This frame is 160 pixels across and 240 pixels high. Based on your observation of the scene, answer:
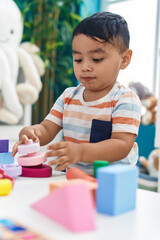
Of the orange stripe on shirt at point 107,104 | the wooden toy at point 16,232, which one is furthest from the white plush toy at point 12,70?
the wooden toy at point 16,232

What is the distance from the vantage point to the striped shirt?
0.60 m

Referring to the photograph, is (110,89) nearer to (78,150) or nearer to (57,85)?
(78,150)

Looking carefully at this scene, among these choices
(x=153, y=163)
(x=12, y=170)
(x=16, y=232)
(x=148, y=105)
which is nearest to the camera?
(x=16, y=232)

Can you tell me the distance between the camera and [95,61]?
0.58 m

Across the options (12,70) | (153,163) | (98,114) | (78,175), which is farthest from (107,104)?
(12,70)

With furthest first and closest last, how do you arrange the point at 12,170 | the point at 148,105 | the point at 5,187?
the point at 148,105 → the point at 12,170 → the point at 5,187

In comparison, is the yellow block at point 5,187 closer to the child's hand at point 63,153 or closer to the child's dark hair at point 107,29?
the child's hand at point 63,153

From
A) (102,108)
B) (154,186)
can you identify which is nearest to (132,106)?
(102,108)

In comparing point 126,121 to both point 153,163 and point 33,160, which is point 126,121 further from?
point 153,163

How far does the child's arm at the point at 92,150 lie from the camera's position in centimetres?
46

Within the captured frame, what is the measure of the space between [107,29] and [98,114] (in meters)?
0.16

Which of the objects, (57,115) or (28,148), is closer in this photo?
(28,148)

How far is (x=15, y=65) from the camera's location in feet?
6.21

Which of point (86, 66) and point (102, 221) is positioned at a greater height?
point (86, 66)
